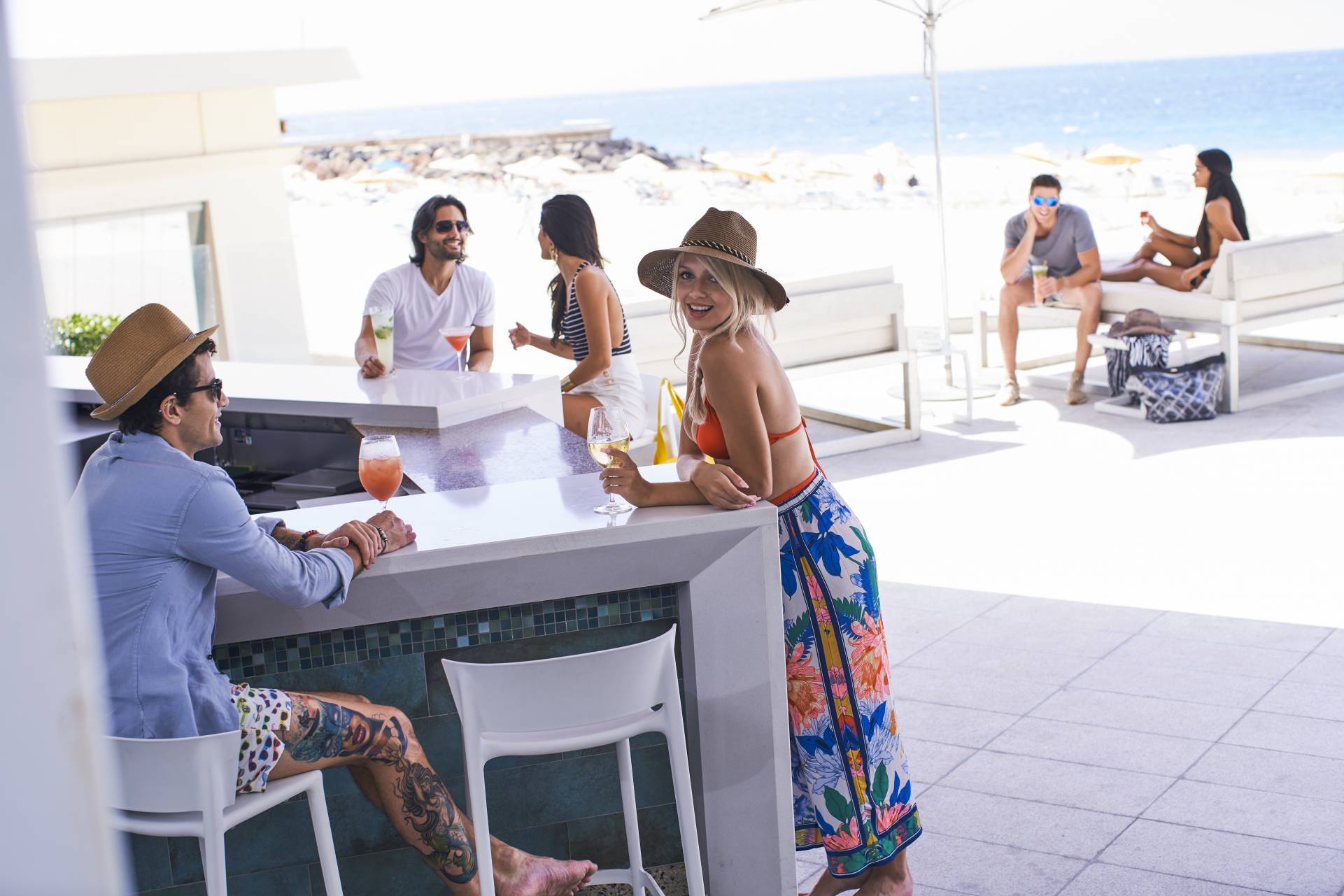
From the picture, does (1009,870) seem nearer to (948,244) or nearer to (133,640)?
(133,640)

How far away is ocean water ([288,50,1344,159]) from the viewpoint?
180ft

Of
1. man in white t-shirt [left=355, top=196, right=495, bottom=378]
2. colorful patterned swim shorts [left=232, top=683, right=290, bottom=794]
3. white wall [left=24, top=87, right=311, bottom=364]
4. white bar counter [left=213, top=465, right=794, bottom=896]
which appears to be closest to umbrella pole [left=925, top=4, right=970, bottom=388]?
man in white t-shirt [left=355, top=196, right=495, bottom=378]

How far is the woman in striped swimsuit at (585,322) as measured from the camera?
5.29m

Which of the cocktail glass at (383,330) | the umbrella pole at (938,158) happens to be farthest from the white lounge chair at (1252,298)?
the cocktail glass at (383,330)

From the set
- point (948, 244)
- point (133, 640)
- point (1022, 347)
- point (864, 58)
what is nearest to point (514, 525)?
point (133, 640)

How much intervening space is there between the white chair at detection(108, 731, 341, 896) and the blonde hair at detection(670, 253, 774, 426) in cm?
127

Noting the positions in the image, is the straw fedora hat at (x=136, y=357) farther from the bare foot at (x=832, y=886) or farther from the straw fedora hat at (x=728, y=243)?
the bare foot at (x=832, y=886)

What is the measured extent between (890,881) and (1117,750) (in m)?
1.22

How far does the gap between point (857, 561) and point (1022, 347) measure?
8.25 m

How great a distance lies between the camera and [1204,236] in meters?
8.69

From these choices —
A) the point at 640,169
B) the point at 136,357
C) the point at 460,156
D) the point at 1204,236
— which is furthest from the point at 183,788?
the point at 460,156

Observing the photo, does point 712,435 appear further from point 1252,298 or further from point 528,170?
point 528,170

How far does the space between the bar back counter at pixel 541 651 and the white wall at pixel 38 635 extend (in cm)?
222

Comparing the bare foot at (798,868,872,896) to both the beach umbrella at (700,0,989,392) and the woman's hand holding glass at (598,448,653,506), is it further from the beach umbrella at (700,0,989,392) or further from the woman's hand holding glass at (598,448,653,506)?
the beach umbrella at (700,0,989,392)
